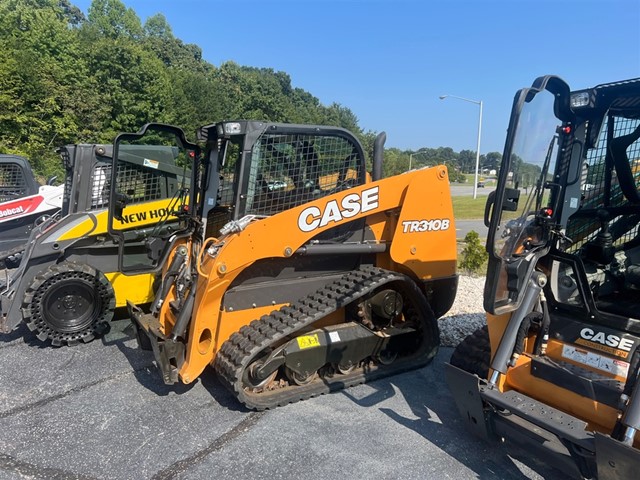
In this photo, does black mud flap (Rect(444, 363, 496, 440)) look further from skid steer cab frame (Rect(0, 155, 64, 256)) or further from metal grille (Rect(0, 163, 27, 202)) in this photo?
metal grille (Rect(0, 163, 27, 202))

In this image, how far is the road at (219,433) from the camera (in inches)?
121

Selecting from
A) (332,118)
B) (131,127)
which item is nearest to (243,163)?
(131,127)

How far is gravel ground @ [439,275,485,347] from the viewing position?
558 cm

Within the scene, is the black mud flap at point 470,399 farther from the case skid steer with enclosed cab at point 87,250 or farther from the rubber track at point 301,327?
the case skid steer with enclosed cab at point 87,250

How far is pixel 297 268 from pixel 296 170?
2.98 ft

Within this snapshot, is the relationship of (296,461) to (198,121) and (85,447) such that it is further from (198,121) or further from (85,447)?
(198,121)

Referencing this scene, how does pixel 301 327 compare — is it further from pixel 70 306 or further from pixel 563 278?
pixel 70 306

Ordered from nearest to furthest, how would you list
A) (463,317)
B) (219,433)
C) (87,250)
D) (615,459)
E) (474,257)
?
(615,459) → (219,433) → (87,250) → (463,317) → (474,257)

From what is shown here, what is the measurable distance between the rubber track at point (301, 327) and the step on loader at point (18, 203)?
634cm

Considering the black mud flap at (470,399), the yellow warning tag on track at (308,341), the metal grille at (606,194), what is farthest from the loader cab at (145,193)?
the metal grille at (606,194)

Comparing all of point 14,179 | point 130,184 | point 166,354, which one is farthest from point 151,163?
point 14,179

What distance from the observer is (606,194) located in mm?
3525

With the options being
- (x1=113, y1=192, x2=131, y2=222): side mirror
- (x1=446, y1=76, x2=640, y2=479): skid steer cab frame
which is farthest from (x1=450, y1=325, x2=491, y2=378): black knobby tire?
(x1=113, y1=192, x2=131, y2=222): side mirror

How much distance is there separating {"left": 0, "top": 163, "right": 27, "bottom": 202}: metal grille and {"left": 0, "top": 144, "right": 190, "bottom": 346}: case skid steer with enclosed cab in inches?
122
